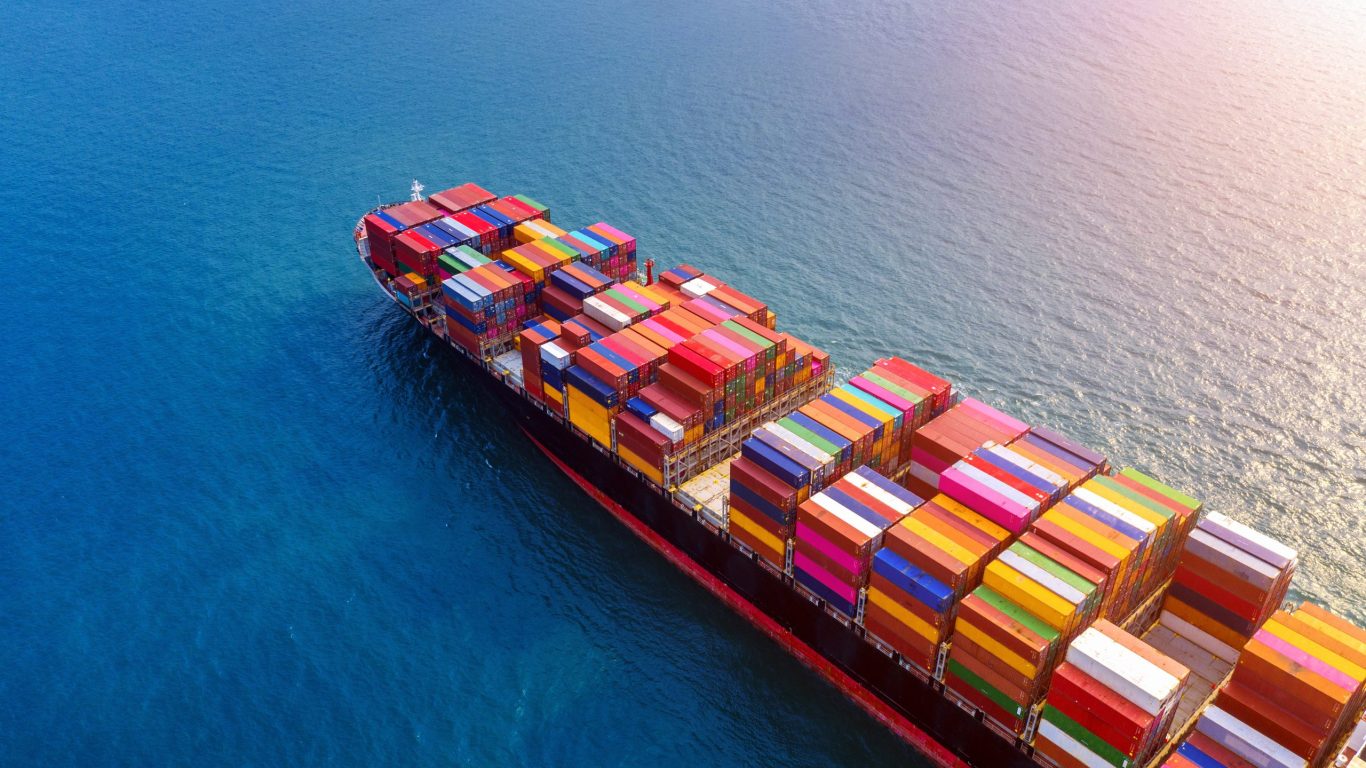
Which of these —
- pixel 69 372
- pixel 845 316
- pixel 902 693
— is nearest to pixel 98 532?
pixel 69 372

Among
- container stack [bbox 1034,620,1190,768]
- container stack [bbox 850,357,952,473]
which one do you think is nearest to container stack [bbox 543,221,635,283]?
container stack [bbox 850,357,952,473]

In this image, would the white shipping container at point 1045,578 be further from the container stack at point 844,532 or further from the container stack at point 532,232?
the container stack at point 532,232

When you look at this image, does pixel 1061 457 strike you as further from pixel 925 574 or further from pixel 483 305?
pixel 483 305

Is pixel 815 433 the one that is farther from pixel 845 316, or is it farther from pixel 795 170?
pixel 795 170

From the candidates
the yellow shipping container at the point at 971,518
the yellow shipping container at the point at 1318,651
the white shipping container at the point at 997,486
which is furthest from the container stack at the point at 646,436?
the yellow shipping container at the point at 1318,651

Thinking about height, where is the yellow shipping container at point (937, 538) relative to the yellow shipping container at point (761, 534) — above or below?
above

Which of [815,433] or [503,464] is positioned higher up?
[815,433]

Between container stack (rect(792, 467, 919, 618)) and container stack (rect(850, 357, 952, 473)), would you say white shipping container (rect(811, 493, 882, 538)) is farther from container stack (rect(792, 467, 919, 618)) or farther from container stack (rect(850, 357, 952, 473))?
container stack (rect(850, 357, 952, 473))
